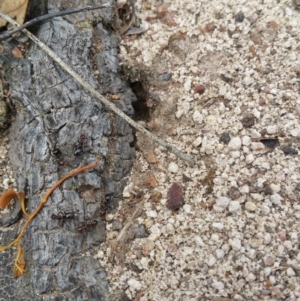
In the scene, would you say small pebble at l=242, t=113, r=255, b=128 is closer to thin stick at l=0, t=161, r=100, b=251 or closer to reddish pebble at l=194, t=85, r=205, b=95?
reddish pebble at l=194, t=85, r=205, b=95

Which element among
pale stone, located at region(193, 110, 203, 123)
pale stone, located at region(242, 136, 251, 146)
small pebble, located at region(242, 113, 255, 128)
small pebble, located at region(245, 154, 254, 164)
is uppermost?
small pebble, located at region(242, 113, 255, 128)

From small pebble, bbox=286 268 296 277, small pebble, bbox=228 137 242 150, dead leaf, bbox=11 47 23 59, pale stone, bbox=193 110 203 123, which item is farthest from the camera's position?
dead leaf, bbox=11 47 23 59

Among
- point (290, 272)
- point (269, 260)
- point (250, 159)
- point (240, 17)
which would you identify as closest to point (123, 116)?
point (250, 159)

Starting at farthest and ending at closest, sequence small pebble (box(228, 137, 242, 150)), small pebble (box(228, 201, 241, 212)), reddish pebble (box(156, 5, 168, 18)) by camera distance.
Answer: reddish pebble (box(156, 5, 168, 18))
small pebble (box(228, 137, 242, 150))
small pebble (box(228, 201, 241, 212))

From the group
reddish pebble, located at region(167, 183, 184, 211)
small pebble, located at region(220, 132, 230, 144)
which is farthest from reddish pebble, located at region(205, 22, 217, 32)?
reddish pebble, located at region(167, 183, 184, 211)

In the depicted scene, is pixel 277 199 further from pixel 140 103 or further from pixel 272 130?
pixel 140 103

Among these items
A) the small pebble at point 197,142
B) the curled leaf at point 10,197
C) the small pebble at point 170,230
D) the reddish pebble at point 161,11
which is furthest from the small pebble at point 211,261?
the reddish pebble at point 161,11

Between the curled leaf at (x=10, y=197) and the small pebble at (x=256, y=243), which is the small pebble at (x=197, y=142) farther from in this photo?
the curled leaf at (x=10, y=197)
